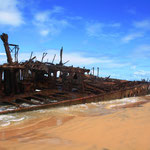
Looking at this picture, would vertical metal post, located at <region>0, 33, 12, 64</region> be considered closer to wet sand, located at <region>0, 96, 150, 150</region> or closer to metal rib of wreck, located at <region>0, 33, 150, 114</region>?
metal rib of wreck, located at <region>0, 33, 150, 114</region>

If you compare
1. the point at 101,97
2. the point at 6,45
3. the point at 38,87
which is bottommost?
the point at 101,97

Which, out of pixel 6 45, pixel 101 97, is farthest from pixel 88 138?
pixel 6 45

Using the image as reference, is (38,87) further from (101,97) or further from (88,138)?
(88,138)

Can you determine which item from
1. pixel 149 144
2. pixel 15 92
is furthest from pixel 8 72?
pixel 149 144

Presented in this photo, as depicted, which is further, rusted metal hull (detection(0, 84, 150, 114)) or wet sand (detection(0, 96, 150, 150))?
rusted metal hull (detection(0, 84, 150, 114))

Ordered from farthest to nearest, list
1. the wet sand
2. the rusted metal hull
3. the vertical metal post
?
the vertical metal post < the rusted metal hull < the wet sand

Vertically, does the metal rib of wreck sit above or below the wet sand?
above

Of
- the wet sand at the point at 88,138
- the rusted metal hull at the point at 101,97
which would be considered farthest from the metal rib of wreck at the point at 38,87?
the wet sand at the point at 88,138

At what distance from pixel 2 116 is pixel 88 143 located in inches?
213

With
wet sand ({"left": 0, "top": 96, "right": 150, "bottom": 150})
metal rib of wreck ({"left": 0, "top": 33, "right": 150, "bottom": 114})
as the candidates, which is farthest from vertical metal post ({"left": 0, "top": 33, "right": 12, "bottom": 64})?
wet sand ({"left": 0, "top": 96, "right": 150, "bottom": 150})

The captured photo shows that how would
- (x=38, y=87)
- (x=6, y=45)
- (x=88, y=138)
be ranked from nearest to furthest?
1. (x=88, y=138)
2. (x=6, y=45)
3. (x=38, y=87)

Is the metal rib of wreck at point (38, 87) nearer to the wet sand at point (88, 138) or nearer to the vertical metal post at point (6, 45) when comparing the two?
the vertical metal post at point (6, 45)

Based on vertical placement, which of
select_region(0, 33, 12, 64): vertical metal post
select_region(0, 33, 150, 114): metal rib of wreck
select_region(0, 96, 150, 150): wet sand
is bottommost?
select_region(0, 96, 150, 150): wet sand

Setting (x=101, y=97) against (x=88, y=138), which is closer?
(x=88, y=138)
